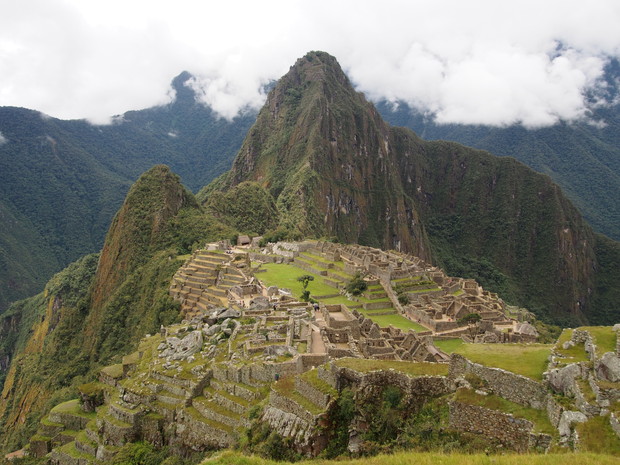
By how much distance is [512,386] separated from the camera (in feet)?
34.6

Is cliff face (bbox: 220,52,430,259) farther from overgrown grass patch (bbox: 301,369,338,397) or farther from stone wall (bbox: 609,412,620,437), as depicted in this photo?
stone wall (bbox: 609,412,620,437)

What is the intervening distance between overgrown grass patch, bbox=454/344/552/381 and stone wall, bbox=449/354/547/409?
0.16 meters

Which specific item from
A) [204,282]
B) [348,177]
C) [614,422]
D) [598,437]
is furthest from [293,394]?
[348,177]

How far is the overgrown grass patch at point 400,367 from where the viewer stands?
1232 cm

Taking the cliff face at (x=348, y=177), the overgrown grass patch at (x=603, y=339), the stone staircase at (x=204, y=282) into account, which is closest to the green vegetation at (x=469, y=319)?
the stone staircase at (x=204, y=282)

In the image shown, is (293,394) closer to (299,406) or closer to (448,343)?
(299,406)

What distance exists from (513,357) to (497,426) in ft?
6.46

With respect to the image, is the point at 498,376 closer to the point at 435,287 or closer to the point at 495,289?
the point at 435,287

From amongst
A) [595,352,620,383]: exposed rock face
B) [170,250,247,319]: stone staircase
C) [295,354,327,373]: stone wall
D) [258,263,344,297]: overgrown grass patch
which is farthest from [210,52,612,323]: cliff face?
[595,352,620,383]: exposed rock face

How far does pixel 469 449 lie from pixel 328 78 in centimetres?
19060

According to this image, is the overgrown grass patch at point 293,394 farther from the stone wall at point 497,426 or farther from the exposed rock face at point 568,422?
the exposed rock face at point 568,422

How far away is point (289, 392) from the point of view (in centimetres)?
1382

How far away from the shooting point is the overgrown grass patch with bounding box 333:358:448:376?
40.4ft

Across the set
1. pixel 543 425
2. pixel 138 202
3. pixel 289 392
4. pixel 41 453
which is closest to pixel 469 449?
pixel 543 425
